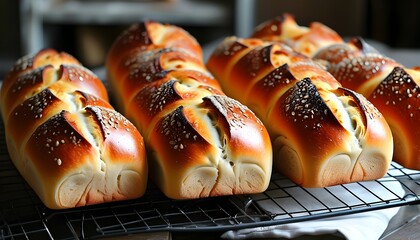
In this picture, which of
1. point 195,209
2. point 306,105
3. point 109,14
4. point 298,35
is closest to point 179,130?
point 195,209

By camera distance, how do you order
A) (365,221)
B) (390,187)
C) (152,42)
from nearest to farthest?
(365,221), (390,187), (152,42)

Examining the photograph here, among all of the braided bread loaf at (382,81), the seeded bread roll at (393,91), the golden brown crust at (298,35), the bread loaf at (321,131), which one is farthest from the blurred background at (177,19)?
the bread loaf at (321,131)

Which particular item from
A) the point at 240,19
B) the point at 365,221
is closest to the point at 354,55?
the point at 365,221

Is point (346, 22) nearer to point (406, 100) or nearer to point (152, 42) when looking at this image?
point (152, 42)

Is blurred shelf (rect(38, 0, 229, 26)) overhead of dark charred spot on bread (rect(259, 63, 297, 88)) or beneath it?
beneath

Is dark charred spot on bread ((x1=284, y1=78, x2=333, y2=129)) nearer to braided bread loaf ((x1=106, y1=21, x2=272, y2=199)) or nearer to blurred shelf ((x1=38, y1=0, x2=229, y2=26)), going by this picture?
braided bread loaf ((x1=106, y1=21, x2=272, y2=199))

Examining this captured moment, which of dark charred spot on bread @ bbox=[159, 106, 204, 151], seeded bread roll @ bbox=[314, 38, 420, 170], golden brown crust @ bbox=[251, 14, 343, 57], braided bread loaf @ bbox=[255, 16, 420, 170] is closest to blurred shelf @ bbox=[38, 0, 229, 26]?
golden brown crust @ bbox=[251, 14, 343, 57]
